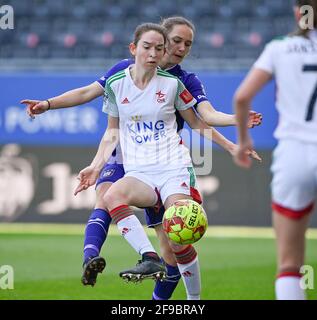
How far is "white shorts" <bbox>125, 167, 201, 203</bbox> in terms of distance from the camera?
22.2 ft

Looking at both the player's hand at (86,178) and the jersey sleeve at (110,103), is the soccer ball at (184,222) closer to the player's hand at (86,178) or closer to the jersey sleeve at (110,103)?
the player's hand at (86,178)

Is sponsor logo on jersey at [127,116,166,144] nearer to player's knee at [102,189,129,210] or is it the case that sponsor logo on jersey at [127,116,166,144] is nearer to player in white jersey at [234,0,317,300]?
player's knee at [102,189,129,210]

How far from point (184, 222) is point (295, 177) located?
71.3 inches

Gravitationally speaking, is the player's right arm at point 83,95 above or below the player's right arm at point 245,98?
above

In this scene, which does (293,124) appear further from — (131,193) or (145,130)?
(145,130)

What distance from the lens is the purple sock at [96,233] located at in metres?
6.52

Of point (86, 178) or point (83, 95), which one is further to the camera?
point (83, 95)

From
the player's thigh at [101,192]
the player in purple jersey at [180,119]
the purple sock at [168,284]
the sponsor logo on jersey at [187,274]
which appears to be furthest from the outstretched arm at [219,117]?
the purple sock at [168,284]

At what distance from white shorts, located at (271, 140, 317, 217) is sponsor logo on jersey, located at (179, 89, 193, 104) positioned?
2133 mm

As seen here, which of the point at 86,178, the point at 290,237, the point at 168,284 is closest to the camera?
the point at 290,237

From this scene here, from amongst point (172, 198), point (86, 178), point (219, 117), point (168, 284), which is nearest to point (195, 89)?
point (219, 117)

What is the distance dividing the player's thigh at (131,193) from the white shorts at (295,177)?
1.93m

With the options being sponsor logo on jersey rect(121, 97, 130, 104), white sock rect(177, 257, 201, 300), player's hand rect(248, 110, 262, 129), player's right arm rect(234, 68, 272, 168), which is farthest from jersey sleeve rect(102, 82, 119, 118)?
player's right arm rect(234, 68, 272, 168)

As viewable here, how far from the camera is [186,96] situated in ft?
22.9
